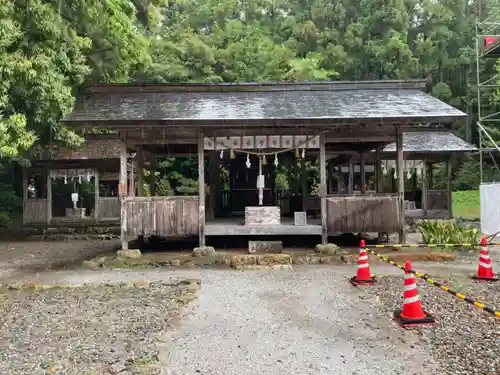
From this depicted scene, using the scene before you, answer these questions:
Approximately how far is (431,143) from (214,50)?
14.9 m

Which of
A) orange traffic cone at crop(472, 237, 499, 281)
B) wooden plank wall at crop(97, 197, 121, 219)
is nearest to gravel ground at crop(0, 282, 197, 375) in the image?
orange traffic cone at crop(472, 237, 499, 281)

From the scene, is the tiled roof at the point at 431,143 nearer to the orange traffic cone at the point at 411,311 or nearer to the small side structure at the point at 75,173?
the small side structure at the point at 75,173

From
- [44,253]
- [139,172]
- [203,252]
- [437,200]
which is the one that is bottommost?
[44,253]

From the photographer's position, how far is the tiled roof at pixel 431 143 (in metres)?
20.6

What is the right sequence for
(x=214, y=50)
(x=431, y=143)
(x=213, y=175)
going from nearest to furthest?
(x=213, y=175), (x=431, y=143), (x=214, y=50)

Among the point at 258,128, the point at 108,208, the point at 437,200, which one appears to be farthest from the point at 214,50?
the point at 258,128

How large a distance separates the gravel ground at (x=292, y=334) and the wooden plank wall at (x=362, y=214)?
3.81m

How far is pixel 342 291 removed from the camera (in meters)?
8.43

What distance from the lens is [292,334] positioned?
235 inches

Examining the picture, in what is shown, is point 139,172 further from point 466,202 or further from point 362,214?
point 466,202

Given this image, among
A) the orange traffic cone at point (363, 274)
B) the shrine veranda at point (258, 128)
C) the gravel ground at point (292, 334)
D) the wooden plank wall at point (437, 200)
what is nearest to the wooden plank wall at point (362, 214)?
the shrine veranda at point (258, 128)

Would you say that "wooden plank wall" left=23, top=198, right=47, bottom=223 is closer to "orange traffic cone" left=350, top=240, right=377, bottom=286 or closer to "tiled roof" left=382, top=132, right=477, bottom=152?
"tiled roof" left=382, top=132, right=477, bottom=152

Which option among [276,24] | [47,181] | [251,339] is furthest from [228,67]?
[251,339]

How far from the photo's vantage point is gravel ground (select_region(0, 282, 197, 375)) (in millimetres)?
5004
